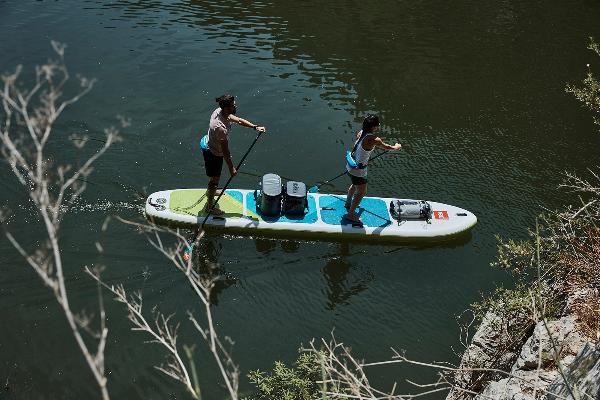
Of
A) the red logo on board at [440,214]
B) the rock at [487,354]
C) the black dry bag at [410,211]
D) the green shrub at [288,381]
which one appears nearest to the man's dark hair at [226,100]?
the black dry bag at [410,211]

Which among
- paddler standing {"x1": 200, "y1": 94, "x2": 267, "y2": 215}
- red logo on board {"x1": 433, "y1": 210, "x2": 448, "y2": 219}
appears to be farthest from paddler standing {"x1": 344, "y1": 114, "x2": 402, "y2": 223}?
paddler standing {"x1": 200, "y1": 94, "x2": 267, "y2": 215}

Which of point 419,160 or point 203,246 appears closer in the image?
point 203,246

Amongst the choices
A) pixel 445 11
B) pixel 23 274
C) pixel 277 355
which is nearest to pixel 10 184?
pixel 23 274

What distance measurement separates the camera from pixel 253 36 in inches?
696

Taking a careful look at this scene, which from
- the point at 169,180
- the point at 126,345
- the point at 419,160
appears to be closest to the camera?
the point at 126,345

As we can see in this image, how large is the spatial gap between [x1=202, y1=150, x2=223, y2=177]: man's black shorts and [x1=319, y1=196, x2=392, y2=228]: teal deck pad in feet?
6.63

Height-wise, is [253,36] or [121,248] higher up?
[253,36]

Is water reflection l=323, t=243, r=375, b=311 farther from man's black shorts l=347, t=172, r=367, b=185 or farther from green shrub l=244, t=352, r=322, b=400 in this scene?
green shrub l=244, t=352, r=322, b=400

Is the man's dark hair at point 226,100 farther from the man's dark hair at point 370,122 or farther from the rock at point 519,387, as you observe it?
the rock at point 519,387

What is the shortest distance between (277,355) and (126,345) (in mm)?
2093

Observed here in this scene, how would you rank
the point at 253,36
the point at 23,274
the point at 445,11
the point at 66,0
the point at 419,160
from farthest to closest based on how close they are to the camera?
the point at 445,11
the point at 66,0
the point at 253,36
the point at 419,160
the point at 23,274

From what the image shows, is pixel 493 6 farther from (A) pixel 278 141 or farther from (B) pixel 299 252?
(B) pixel 299 252

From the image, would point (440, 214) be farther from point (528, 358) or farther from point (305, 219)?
point (528, 358)

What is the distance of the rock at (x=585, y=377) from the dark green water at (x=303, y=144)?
9.76 feet
